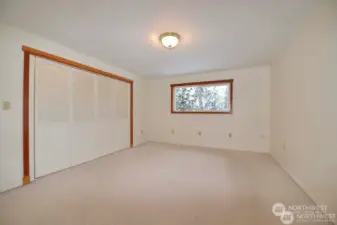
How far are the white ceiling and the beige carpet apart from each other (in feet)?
6.91

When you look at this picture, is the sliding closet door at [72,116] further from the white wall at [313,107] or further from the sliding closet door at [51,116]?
the white wall at [313,107]

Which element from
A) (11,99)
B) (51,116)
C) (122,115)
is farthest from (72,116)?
(122,115)

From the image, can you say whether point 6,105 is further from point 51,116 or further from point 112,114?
point 112,114

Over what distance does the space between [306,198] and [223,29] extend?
2286 millimetres

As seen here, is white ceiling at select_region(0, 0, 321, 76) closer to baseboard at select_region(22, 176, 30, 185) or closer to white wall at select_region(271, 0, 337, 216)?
white wall at select_region(271, 0, 337, 216)

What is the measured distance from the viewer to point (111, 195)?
1.74m

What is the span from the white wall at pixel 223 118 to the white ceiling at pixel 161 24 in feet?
3.35

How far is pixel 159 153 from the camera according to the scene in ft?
11.9

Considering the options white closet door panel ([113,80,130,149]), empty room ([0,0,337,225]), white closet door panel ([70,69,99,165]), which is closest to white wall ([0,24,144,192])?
empty room ([0,0,337,225])

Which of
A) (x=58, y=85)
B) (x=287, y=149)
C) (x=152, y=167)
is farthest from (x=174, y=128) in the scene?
(x=58, y=85)

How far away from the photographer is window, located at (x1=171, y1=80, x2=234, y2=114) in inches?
163

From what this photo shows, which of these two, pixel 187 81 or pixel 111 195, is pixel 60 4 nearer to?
pixel 111 195

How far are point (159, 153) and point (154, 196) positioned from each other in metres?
1.88

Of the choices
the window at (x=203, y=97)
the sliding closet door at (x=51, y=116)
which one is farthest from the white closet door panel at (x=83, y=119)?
the window at (x=203, y=97)
